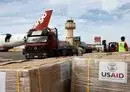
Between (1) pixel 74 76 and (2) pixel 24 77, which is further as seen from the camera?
(1) pixel 74 76

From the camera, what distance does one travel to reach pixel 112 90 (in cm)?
706

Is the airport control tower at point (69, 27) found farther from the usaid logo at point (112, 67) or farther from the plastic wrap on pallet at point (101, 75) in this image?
the usaid logo at point (112, 67)

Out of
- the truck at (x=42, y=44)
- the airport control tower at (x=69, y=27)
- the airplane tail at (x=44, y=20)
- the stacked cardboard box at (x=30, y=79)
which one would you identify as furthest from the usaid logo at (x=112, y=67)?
the airport control tower at (x=69, y=27)

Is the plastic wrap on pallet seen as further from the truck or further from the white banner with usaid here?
the truck

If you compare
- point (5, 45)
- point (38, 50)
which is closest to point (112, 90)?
point (38, 50)

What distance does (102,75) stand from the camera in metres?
7.18

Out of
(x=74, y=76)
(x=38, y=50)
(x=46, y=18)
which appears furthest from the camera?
(x=46, y=18)

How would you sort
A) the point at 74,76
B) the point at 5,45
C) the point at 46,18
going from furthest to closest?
1. the point at 5,45
2. the point at 46,18
3. the point at 74,76

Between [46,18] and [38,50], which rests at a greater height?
[46,18]

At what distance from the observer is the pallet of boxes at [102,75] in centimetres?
700

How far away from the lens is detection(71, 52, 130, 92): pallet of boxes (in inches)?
275

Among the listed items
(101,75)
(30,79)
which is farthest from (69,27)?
(30,79)

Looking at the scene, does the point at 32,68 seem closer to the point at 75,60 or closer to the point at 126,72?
the point at 75,60

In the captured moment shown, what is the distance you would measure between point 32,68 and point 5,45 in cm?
5068
